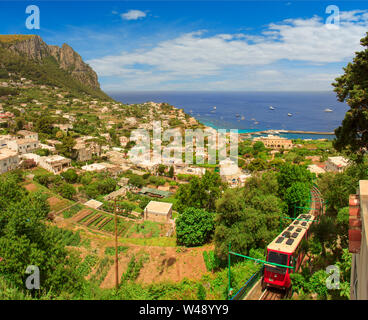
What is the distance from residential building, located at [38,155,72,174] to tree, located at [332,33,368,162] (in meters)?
23.6

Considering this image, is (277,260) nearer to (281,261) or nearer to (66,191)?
(281,261)

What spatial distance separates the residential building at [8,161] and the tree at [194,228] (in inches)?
724

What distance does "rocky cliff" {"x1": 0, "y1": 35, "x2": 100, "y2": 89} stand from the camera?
256 ft

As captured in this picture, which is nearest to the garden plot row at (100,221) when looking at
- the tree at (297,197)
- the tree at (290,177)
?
the tree at (297,197)

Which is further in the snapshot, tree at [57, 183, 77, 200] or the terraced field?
tree at [57, 183, 77, 200]

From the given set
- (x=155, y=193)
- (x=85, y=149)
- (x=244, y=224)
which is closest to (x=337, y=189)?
(x=244, y=224)

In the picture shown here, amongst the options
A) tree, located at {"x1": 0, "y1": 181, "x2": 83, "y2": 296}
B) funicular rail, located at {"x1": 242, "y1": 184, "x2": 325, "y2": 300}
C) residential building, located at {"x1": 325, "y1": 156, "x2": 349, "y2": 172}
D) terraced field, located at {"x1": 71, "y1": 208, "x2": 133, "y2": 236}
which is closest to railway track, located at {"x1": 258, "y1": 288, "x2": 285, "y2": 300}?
funicular rail, located at {"x1": 242, "y1": 184, "x2": 325, "y2": 300}

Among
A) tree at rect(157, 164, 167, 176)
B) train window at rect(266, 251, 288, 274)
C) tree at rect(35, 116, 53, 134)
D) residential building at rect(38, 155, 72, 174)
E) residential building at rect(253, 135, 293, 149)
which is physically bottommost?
train window at rect(266, 251, 288, 274)

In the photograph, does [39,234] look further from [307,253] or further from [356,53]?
[356,53]

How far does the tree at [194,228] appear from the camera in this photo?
39.6ft

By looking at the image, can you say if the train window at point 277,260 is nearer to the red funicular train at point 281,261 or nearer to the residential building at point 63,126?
the red funicular train at point 281,261

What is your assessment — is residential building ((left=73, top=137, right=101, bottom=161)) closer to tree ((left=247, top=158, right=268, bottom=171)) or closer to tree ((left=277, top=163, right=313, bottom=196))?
tree ((left=247, top=158, right=268, bottom=171))

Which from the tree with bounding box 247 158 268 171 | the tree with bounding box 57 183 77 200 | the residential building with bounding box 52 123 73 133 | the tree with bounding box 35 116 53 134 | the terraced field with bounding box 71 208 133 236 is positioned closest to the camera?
the terraced field with bounding box 71 208 133 236
